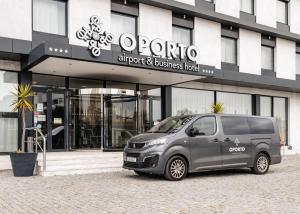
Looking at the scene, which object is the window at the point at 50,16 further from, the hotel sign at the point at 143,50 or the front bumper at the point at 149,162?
the front bumper at the point at 149,162

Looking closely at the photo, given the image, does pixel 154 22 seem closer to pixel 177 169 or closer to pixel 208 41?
pixel 208 41

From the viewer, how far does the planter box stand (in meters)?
11.9

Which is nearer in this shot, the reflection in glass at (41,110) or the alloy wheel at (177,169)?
the alloy wheel at (177,169)

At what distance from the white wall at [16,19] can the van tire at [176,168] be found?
283 inches

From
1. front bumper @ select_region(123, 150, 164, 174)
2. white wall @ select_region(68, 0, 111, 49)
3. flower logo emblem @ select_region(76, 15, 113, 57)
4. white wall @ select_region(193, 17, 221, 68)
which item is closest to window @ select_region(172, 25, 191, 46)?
white wall @ select_region(193, 17, 221, 68)

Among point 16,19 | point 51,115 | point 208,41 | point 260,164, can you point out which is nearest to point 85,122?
point 51,115

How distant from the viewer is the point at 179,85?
2005 cm

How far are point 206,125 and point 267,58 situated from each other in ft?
44.7

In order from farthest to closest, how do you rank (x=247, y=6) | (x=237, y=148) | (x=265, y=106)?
(x=265, y=106), (x=247, y=6), (x=237, y=148)

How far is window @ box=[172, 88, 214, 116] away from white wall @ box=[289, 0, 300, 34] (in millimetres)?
8002

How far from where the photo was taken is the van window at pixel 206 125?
1182cm

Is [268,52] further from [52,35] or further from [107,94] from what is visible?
[52,35]

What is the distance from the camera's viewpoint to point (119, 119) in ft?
55.6

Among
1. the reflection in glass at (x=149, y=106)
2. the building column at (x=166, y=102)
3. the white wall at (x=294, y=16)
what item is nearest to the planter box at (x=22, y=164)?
the reflection in glass at (x=149, y=106)
